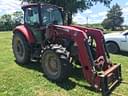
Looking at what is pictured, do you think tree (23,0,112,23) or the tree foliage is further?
the tree foliage

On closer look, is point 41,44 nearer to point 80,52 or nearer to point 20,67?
point 20,67

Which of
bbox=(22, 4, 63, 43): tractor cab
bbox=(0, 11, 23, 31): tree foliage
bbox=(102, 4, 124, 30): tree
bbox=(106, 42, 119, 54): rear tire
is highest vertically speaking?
bbox=(22, 4, 63, 43): tractor cab

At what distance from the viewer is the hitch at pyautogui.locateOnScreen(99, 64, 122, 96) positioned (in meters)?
8.26

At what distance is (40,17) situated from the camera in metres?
10.6

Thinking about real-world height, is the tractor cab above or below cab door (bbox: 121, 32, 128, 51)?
above

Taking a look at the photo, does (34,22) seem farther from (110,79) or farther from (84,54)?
(110,79)

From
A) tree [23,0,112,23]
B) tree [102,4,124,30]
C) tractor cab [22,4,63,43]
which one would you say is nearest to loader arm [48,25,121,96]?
tractor cab [22,4,63,43]

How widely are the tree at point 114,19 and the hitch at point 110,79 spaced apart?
245ft

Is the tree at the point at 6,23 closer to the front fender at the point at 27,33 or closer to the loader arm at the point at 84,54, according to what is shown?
the front fender at the point at 27,33

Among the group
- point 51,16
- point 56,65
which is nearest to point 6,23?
point 51,16

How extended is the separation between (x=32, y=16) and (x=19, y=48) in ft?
4.54

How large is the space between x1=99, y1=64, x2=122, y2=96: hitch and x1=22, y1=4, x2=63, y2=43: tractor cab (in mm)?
2774

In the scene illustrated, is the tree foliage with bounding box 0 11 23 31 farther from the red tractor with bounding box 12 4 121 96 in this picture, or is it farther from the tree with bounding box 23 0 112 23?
the red tractor with bounding box 12 4 121 96

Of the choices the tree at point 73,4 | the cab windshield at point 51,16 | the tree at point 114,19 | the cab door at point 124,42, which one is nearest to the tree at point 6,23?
A: the tree at point 73,4
